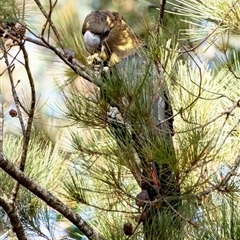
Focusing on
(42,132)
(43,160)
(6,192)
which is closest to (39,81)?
(42,132)

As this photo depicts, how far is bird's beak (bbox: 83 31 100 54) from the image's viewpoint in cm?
136

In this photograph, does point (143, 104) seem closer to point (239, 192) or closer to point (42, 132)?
point (239, 192)

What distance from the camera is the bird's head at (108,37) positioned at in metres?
1.24

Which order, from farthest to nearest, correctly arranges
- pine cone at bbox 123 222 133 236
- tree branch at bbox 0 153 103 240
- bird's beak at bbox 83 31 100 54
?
bird's beak at bbox 83 31 100 54
pine cone at bbox 123 222 133 236
tree branch at bbox 0 153 103 240

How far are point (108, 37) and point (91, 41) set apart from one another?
0.06m

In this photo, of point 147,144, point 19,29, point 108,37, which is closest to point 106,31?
point 108,37

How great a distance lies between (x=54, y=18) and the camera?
1.60 meters

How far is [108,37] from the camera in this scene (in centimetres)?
135

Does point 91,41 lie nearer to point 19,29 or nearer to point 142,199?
point 19,29

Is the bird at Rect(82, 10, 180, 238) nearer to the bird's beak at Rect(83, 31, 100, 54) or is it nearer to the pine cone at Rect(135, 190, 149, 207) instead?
the pine cone at Rect(135, 190, 149, 207)

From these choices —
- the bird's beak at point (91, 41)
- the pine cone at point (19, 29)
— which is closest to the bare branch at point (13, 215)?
the pine cone at point (19, 29)

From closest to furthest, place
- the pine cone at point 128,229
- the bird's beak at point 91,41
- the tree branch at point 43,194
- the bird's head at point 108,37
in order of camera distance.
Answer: the tree branch at point 43,194 → the pine cone at point 128,229 → the bird's head at point 108,37 → the bird's beak at point 91,41

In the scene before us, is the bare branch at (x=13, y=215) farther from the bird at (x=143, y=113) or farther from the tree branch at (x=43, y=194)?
the bird at (x=143, y=113)

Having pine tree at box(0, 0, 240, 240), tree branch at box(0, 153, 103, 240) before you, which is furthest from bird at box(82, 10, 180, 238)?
tree branch at box(0, 153, 103, 240)
